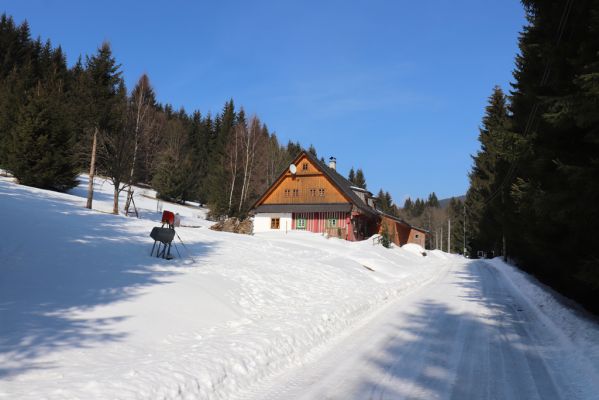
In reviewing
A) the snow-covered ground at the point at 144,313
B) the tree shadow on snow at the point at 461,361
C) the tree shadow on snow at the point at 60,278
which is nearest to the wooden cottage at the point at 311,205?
the snow-covered ground at the point at 144,313

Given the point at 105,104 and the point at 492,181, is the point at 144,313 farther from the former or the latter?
the point at 492,181

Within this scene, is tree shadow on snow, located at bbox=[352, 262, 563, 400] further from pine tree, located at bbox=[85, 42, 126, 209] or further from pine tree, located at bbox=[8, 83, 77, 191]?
pine tree, located at bbox=[8, 83, 77, 191]

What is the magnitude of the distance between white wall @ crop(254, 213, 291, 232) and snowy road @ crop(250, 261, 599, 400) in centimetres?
2711

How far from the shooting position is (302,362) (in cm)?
659

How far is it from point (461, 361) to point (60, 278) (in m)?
7.70

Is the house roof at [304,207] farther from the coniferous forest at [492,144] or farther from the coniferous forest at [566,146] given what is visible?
the coniferous forest at [566,146]

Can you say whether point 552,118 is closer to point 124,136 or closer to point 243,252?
point 243,252

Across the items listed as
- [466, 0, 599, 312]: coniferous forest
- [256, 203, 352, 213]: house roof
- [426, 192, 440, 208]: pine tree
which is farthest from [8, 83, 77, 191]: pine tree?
[426, 192, 440, 208]: pine tree

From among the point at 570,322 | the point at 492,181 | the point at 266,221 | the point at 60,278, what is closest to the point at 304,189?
the point at 266,221

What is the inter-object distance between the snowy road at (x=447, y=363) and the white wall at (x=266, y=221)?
27110 mm

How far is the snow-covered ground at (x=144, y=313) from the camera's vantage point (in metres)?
4.81

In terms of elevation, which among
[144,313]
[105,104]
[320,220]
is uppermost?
[105,104]

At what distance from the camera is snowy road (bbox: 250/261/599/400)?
529 centimetres

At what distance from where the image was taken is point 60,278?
780cm
